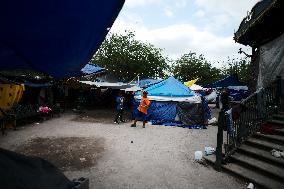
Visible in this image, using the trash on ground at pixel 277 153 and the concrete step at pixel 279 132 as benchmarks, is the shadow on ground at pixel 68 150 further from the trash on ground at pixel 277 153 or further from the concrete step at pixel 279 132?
the concrete step at pixel 279 132

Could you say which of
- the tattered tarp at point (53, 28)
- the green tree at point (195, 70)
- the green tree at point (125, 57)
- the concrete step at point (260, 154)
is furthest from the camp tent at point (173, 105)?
the green tree at point (195, 70)

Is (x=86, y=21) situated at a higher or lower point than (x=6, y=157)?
higher

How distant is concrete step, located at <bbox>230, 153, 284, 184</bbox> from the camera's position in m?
6.70

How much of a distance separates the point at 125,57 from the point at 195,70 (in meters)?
24.2

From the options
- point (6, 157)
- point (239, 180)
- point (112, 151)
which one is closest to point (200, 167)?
point (239, 180)

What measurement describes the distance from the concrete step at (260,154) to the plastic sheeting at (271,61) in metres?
3.07

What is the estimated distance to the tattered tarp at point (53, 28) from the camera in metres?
2.35

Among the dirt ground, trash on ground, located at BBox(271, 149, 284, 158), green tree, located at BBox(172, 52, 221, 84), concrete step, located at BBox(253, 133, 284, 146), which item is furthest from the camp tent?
green tree, located at BBox(172, 52, 221, 84)

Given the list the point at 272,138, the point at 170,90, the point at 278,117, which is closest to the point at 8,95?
the point at 170,90

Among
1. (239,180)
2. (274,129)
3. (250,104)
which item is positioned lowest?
(239,180)

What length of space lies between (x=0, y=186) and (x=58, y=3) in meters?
1.58

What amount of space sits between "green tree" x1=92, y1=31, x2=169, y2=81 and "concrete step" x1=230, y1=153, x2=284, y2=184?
34582 mm

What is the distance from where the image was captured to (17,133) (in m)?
12.2

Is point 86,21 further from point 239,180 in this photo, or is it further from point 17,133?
point 17,133
